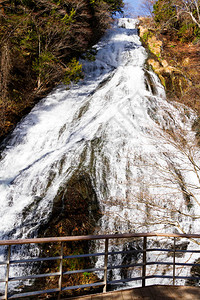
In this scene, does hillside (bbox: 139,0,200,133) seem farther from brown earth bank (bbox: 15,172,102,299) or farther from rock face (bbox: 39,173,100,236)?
brown earth bank (bbox: 15,172,102,299)

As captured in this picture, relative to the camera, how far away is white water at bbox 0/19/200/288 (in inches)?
235

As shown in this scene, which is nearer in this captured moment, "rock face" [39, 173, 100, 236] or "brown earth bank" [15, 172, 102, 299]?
"brown earth bank" [15, 172, 102, 299]

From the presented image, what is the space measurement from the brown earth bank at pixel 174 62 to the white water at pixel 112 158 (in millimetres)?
1180

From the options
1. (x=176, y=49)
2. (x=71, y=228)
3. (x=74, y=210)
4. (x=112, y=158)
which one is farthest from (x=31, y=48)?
(x=176, y=49)

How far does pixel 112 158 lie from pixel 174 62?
38.3ft

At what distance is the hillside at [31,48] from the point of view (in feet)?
33.5

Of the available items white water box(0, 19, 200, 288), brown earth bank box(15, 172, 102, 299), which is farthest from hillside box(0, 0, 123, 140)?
brown earth bank box(15, 172, 102, 299)

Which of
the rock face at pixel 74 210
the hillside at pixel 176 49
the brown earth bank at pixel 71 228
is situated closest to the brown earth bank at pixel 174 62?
the hillside at pixel 176 49

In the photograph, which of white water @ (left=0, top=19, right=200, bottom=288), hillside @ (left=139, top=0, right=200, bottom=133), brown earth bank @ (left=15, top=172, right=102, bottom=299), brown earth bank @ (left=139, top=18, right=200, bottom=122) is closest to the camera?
brown earth bank @ (left=15, top=172, right=102, bottom=299)

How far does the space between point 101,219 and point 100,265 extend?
3.84 feet

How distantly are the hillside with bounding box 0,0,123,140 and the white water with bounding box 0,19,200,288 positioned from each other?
926mm

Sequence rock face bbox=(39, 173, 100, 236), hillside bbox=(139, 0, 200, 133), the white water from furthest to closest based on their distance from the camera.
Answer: hillside bbox=(139, 0, 200, 133)
the white water
rock face bbox=(39, 173, 100, 236)

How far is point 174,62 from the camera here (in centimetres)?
1538

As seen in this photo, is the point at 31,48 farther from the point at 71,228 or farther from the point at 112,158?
the point at 71,228
